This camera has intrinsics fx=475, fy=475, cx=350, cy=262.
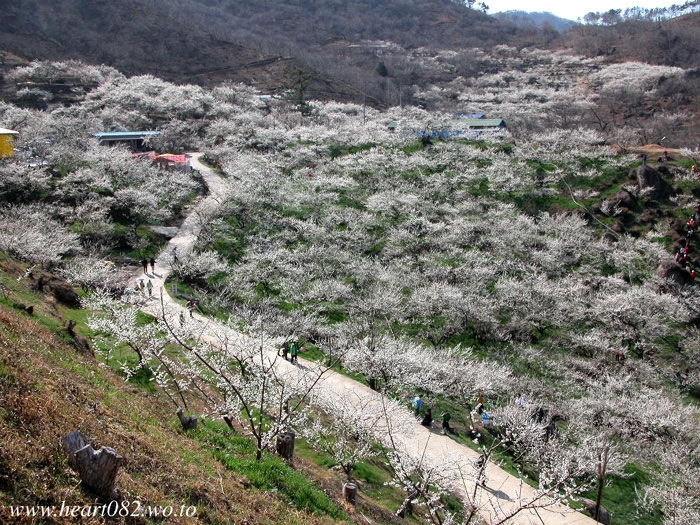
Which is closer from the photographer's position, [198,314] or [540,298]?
[198,314]

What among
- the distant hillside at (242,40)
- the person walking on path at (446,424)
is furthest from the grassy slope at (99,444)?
the distant hillside at (242,40)

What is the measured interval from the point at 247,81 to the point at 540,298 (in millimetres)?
78150

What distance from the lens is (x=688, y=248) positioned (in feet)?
115

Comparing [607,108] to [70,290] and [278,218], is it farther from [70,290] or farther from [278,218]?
[70,290]

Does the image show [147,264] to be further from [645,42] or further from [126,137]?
[645,42]

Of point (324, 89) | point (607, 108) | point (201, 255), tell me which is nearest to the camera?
point (201, 255)

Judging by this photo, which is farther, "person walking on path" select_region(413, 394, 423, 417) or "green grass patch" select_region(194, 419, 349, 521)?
"person walking on path" select_region(413, 394, 423, 417)

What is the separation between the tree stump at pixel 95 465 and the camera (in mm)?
5445

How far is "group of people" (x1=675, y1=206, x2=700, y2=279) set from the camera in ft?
109

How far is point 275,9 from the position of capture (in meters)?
152

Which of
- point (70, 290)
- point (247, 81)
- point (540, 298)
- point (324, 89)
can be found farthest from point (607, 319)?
point (247, 81)

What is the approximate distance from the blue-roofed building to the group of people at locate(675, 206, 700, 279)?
5211 centimetres

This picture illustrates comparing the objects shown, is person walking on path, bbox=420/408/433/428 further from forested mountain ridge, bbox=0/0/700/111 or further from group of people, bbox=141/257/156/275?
forested mountain ridge, bbox=0/0/700/111

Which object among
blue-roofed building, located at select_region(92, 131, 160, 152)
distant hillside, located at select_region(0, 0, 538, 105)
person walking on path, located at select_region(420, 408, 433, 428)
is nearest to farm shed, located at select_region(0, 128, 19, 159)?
blue-roofed building, located at select_region(92, 131, 160, 152)
